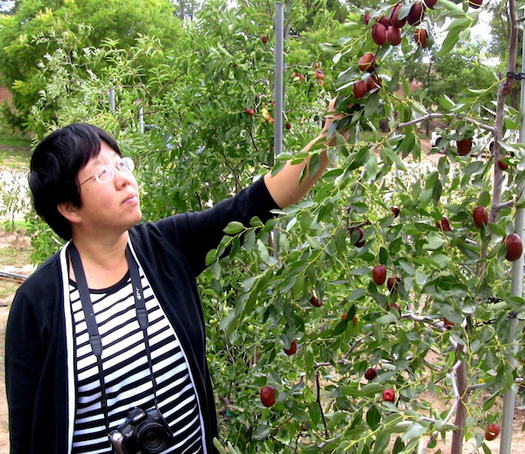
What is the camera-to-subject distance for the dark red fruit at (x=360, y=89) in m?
1.09

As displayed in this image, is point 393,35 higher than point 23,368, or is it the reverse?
point 393,35

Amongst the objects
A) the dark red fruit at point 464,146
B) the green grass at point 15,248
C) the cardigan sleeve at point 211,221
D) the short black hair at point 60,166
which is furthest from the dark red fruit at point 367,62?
the green grass at point 15,248

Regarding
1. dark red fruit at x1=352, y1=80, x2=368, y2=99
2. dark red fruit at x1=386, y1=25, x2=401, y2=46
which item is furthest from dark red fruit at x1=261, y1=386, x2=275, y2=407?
dark red fruit at x1=386, y1=25, x2=401, y2=46

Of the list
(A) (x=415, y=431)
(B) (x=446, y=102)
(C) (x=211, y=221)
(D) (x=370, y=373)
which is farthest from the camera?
(C) (x=211, y=221)

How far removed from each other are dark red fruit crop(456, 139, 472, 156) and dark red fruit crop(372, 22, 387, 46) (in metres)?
0.28

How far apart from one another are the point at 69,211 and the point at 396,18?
2.99 ft

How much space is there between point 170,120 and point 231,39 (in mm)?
405

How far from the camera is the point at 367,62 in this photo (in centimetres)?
111

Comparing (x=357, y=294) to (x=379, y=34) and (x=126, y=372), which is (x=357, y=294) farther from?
(x=126, y=372)

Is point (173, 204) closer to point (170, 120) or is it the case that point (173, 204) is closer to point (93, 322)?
point (170, 120)

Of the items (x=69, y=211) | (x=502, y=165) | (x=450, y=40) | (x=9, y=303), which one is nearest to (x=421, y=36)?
(x=450, y=40)

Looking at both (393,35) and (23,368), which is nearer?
(393,35)

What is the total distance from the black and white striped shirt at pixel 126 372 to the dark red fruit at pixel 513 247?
2.71 ft

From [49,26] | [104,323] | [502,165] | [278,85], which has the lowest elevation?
[104,323]
